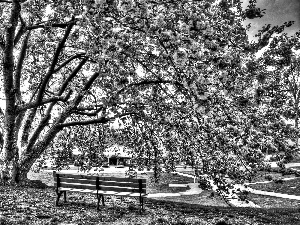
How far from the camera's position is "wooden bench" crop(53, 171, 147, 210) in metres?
6.98

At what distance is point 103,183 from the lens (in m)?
7.21

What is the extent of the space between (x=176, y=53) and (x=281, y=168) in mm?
2847

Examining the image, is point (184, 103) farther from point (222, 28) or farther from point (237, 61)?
point (237, 61)

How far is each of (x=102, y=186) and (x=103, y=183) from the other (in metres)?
0.09

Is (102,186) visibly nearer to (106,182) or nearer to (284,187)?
(106,182)

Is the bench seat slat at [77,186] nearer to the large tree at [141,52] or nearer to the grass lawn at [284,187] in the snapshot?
the large tree at [141,52]

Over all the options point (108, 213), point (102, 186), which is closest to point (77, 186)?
point (102, 186)

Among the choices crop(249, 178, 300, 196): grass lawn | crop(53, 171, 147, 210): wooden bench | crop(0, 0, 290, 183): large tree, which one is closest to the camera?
crop(0, 0, 290, 183): large tree

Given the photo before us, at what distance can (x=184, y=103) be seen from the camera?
591 cm

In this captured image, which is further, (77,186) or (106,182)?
(77,186)

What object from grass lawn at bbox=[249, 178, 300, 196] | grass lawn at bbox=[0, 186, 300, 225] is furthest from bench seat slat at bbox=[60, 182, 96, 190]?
grass lawn at bbox=[249, 178, 300, 196]

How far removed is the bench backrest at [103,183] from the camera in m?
7.02

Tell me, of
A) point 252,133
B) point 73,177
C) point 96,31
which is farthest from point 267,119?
point 73,177

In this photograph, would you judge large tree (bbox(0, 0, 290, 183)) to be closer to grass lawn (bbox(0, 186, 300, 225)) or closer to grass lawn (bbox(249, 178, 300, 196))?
grass lawn (bbox(0, 186, 300, 225))
